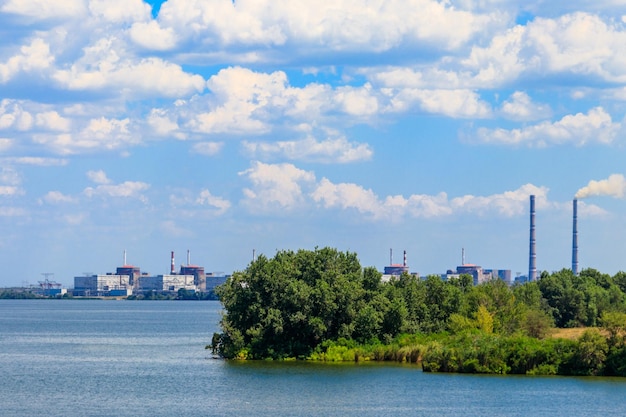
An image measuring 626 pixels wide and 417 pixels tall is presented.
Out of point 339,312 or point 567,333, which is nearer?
point 339,312

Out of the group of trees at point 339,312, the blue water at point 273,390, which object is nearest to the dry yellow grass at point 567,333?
the group of trees at point 339,312

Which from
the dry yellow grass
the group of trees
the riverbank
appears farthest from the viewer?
the dry yellow grass

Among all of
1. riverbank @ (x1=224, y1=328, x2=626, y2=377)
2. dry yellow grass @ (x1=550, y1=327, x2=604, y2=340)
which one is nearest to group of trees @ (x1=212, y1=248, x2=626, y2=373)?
riverbank @ (x1=224, y1=328, x2=626, y2=377)

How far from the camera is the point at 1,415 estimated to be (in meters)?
60.9

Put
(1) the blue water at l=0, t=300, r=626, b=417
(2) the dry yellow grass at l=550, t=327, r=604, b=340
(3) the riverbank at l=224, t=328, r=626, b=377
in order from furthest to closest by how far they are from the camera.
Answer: (2) the dry yellow grass at l=550, t=327, r=604, b=340 < (3) the riverbank at l=224, t=328, r=626, b=377 < (1) the blue water at l=0, t=300, r=626, b=417

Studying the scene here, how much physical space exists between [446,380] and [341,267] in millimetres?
21453

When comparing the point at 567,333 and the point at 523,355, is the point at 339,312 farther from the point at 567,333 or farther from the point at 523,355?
the point at 567,333

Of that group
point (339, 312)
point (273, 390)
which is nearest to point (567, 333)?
point (339, 312)

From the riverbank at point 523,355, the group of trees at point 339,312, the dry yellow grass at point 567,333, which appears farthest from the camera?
the dry yellow grass at point 567,333

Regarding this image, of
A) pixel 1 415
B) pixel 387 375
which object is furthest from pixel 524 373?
pixel 1 415

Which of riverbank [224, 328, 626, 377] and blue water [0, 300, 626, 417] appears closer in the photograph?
blue water [0, 300, 626, 417]

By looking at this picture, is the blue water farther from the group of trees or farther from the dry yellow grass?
the dry yellow grass

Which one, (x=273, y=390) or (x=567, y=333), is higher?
(x=567, y=333)

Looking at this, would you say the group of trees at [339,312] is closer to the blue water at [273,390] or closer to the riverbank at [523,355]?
the riverbank at [523,355]
